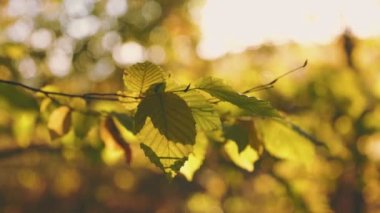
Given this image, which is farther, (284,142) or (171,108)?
(284,142)

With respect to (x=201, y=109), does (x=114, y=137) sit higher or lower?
lower

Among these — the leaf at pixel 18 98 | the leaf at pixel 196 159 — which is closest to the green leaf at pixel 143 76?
the leaf at pixel 196 159

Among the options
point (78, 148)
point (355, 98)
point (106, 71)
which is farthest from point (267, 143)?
point (106, 71)

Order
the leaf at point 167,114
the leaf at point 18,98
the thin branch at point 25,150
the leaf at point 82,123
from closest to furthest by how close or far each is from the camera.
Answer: the leaf at point 167,114, the leaf at point 82,123, the leaf at point 18,98, the thin branch at point 25,150

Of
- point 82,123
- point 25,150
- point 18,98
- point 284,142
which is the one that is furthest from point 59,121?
point 25,150

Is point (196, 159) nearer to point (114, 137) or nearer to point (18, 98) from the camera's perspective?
point (114, 137)

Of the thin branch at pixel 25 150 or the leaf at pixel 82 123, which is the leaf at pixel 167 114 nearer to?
the leaf at pixel 82 123

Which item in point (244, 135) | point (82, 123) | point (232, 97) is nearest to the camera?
point (232, 97)
